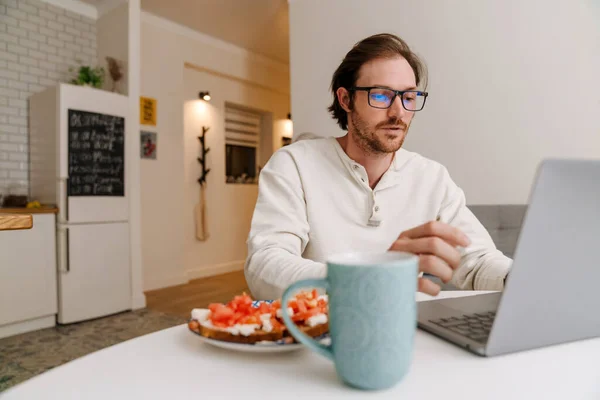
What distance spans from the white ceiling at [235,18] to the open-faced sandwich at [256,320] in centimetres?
419

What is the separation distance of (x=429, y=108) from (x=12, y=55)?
10.9 ft

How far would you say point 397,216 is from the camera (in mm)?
1211

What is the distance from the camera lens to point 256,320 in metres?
0.53

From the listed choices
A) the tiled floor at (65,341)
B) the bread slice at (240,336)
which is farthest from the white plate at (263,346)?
the tiled floor at (65,341)

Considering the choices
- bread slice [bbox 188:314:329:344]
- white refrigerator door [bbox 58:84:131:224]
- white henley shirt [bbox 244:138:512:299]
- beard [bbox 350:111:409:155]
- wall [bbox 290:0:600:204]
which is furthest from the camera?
white refrigerator door [bbox 58:84:131:224]

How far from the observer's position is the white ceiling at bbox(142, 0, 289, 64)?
4.22 meters

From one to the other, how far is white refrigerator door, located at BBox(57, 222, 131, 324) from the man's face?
269 centimetres

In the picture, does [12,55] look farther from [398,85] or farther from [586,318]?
[586,318]

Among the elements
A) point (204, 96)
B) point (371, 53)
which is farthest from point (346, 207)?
point (204, 96)

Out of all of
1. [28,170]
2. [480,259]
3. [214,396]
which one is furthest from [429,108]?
[28,170]

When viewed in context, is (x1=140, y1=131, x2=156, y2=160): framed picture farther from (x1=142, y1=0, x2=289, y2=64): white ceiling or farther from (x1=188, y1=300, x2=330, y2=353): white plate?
(x1=188, y1=300, x2=330, y2=353): white plate

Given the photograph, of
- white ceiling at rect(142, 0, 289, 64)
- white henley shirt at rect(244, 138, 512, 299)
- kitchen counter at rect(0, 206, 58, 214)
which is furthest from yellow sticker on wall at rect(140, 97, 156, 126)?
white henley shirt at rect(244, 138, 512, 299)

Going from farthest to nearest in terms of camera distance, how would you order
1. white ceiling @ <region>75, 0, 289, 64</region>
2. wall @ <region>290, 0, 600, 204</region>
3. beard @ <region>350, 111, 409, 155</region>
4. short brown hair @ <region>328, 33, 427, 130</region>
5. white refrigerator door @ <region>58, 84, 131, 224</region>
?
white ceiling @ <region>75, 0, 289, 64</region>, white refrigerator door @ <region>58, 84, 131, 224</region>, wall @ <region>290, 0, 600, 204</region>, short brown hair @ <region>328, 33, 427, 130</region>, beard @ <region>350, 111, 409, 155</region>

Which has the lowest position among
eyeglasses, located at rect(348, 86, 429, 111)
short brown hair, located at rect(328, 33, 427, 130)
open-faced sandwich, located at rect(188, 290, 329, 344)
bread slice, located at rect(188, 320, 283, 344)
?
bread slice, located at rect(188, 320, 283, 344)
